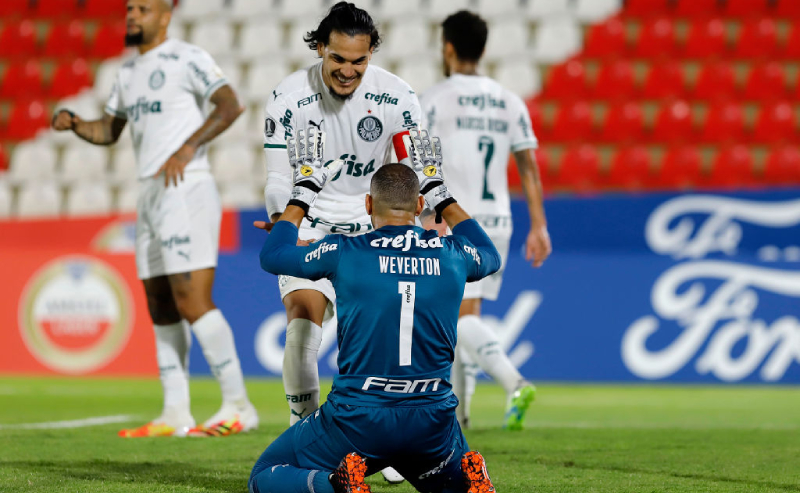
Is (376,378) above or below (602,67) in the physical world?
below

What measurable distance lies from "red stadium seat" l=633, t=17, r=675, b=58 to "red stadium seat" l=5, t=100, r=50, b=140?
27.8 feet

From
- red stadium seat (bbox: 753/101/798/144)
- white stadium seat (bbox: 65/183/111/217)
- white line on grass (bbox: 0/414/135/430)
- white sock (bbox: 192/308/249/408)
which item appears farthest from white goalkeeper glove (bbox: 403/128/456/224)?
white stadium seat (bbox: 65/183/111/217)

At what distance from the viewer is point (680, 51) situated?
13.8m

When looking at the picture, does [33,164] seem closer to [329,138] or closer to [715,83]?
[715,83]

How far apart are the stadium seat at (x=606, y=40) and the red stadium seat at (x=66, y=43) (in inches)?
298

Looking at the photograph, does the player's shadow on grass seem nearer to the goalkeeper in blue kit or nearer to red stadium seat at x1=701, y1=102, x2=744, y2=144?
the goalkeeper in blue kit

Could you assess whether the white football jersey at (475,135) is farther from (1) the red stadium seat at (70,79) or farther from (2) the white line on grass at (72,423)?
(1) the red stadium seat at (70,79)

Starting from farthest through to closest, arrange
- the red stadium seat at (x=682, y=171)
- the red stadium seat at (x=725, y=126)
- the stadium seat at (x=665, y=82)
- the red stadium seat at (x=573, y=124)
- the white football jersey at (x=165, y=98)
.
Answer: the stadium seat at (x=665, y=82) < the red stadium seat at (x=573, y=124) < the red stadium seat at (x=725, y=126) < the red stadium seat at (x=682, y=171) < the white football jersey at (x=165, y=98)

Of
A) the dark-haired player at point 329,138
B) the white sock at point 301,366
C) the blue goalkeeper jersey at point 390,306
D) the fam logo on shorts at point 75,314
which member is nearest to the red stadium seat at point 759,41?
the fam logo on shorts at point 75,314

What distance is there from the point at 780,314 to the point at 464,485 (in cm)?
664

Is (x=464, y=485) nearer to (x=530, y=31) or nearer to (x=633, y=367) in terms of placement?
(x=633, y=367)

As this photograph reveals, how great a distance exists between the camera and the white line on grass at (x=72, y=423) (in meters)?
6.00

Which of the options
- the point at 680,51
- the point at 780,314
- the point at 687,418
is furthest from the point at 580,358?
the point at 680,51

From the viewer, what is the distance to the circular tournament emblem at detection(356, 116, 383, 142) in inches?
166
